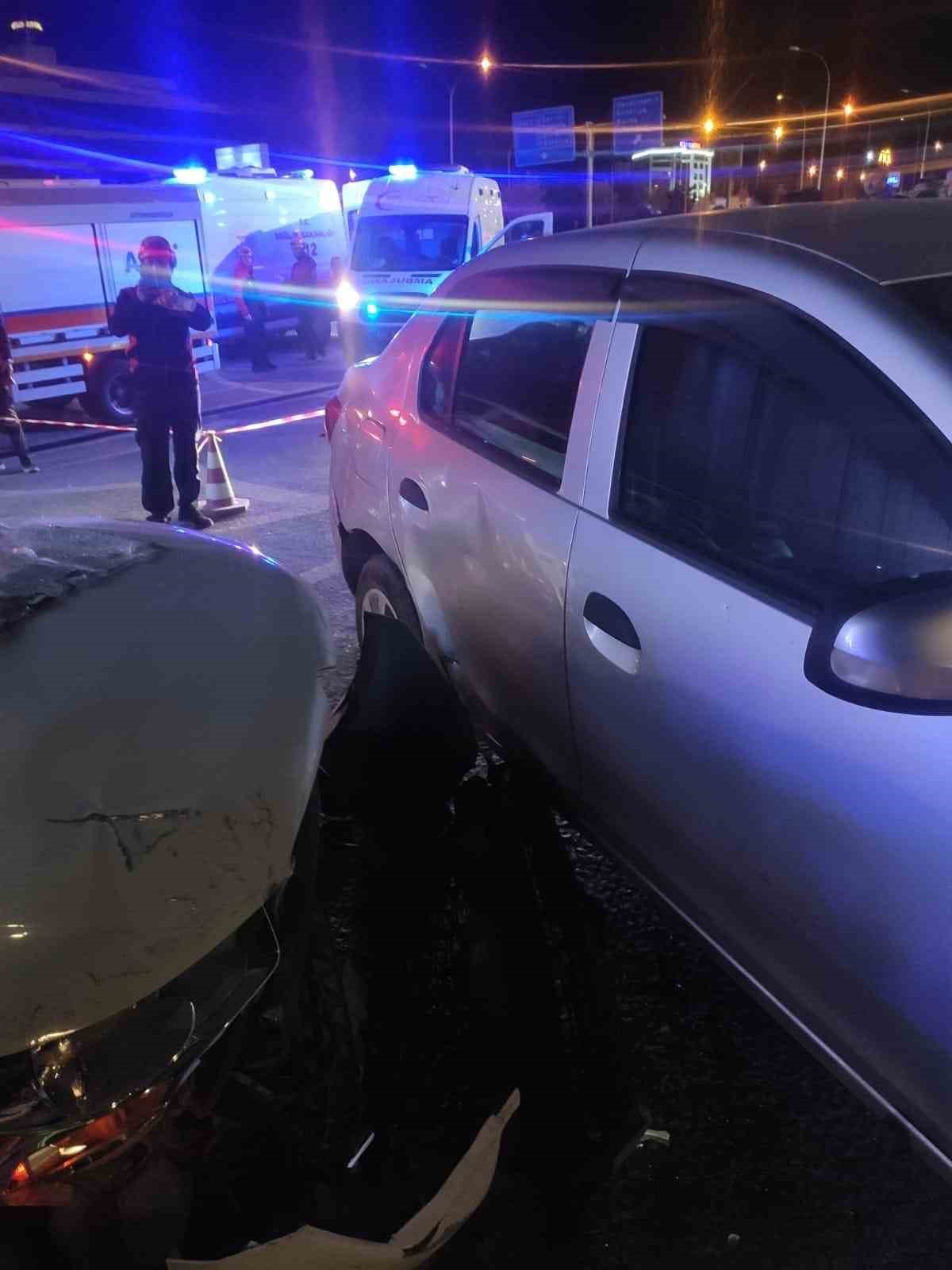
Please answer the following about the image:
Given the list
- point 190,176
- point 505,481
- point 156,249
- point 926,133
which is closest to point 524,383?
point 505,481

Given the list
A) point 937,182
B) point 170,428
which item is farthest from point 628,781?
point 937,182

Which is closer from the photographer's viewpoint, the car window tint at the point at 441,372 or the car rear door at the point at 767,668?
the car rear door at the point at 767,668

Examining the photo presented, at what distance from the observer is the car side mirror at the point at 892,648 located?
1340 millimetres

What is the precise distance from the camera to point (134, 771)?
1316mm

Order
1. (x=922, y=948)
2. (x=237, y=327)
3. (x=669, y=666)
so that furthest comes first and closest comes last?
1. (x=237, y=327)
2. (x=669, y=666)
3. (x=922, y=948)

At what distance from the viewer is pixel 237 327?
17062 millimetres

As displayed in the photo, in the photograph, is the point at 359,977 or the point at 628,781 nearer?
the point at 359,977

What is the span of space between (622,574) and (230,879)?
1.08 meters

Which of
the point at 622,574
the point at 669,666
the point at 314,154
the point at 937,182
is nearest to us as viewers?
A: the point at 669,666

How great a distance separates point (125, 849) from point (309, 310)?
17.9 m

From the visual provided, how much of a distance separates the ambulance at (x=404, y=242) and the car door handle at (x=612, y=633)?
46.0 ft

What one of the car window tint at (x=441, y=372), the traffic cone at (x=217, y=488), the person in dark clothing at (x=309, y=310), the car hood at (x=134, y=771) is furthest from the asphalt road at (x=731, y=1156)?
the person in dark clothing at (x=309, y=310)

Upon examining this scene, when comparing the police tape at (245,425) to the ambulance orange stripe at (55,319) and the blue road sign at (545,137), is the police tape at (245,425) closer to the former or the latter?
the ambulance orange stripe at (55,319)

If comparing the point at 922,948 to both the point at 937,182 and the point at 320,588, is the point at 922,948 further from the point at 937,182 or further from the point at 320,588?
the point at 937,182
